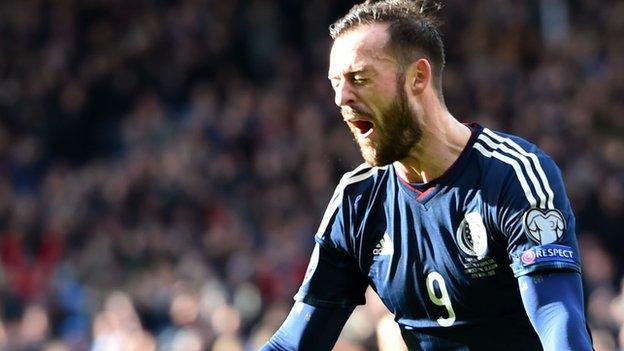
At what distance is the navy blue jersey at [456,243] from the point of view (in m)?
3.64

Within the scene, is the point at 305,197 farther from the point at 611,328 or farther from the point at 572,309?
the point at 572,309

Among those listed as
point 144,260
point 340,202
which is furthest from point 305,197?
point 340,202

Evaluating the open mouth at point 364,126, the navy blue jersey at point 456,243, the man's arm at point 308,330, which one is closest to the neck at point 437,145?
the navy blue jersey at point 456,243

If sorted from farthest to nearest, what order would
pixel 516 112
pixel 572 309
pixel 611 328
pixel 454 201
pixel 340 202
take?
pixel 516 112, pixel 611 328, pixel 340 202, pixel 454 201, pixel 572 309

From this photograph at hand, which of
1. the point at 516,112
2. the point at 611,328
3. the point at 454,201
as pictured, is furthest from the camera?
the point at 516,112

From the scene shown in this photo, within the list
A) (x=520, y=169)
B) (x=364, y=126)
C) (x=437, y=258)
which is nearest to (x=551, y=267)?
(x=520, y=169)

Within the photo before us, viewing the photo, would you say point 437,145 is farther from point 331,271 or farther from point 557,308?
point 557,308

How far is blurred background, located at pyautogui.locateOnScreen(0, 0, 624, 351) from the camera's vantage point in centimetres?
1172

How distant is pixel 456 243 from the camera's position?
12.7 feet

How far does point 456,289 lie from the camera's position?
12.8 feet

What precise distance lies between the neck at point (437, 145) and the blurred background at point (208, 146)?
5.60m

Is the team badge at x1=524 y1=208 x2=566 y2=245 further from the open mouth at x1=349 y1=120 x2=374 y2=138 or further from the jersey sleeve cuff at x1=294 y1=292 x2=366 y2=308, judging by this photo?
the jersey sleeve cuff at x1=294 y1=292 x2=366 y2=308

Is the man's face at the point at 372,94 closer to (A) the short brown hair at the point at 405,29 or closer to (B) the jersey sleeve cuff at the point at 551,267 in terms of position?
(A) the short brown hair at the point at 405,29

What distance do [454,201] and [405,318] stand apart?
1.49 feet
